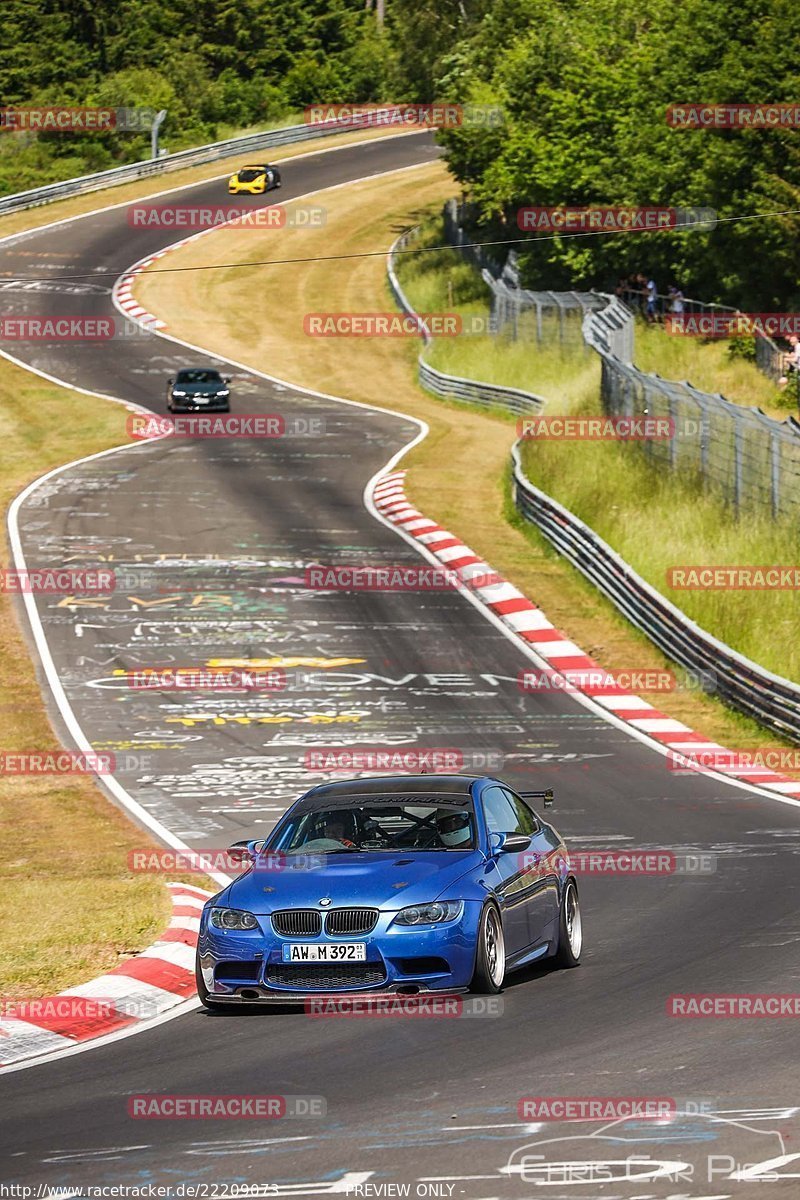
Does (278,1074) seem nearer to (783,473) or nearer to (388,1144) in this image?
(388,1144)

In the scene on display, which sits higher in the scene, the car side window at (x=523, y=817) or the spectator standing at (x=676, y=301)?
the car side window at (x=523, y=817)

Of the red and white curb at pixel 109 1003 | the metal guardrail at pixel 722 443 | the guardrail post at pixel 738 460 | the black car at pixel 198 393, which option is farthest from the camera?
the black car at pixel 198 393

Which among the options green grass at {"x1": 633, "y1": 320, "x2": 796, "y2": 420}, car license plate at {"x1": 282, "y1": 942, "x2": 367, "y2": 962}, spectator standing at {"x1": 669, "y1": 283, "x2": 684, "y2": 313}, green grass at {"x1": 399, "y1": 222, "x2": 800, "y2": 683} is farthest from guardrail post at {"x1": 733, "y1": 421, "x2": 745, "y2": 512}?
spectator standing at {"x1": 669, "y1": 283, "x2": 684, "y2": 313}

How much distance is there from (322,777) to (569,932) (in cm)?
1008

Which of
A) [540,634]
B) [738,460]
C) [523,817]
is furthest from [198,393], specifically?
[523,817]

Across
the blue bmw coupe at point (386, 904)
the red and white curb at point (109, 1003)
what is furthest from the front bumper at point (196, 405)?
the blue bmw coupe at point (386, 904)

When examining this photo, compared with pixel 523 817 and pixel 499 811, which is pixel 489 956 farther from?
pixel 523 817

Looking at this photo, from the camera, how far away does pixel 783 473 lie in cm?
2909

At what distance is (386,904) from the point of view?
11.3m

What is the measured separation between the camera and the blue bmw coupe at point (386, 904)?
1129cm

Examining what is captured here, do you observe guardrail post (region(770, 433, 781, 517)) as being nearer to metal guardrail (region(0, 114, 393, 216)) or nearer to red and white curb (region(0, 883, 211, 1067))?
red and white curb (region(0, 883, 211, 1067))

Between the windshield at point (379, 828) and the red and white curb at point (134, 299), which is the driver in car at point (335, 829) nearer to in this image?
the windshield at point (379, 828)

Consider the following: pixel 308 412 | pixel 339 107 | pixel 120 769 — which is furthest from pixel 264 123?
pixel 120 769

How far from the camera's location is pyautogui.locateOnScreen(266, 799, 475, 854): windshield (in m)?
12.4
